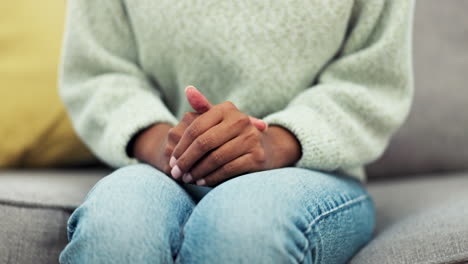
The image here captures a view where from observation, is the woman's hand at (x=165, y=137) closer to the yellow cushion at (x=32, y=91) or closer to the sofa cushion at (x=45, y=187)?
the sofa cushion at (x=45, y=187)

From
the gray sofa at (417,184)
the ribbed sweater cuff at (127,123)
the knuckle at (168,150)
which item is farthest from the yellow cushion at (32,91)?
the knuckle at (168,150)

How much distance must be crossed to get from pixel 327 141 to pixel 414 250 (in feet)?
0.58

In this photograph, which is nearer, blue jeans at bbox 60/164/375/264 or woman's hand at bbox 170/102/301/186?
blue jeans at bbox 60/164/375/264

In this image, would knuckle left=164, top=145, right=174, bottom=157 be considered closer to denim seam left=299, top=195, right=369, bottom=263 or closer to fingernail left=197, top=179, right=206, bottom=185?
fingernail left=197, top=179, right=206, bottom=185

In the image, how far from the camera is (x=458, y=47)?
44.9 inches

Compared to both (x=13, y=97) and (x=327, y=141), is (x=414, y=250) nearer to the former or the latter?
(x=327, y=141)

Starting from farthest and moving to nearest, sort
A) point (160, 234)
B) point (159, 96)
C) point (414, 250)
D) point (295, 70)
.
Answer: point (159, 96), point (295, 70), point (414, 250), point (160, 234)

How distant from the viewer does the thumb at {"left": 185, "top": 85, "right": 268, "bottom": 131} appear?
0.65m

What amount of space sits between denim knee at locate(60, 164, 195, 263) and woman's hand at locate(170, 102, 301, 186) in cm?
4

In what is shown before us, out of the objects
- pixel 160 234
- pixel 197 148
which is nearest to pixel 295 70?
pixel 197 148

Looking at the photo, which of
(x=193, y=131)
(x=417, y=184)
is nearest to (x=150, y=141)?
(x=193, y=131)

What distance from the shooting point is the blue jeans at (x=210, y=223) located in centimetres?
49

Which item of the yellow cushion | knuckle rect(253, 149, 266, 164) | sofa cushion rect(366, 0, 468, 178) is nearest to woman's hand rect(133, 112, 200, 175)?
knuckle rect(253, 149, 266, 164)

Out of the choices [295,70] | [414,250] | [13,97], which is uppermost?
[295,70]
